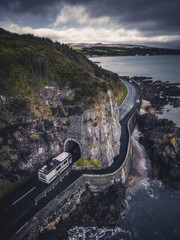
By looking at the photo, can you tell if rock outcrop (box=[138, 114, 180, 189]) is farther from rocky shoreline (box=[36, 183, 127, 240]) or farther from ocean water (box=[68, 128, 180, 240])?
rocky shoreline (box=[36, 183, 127, 240])

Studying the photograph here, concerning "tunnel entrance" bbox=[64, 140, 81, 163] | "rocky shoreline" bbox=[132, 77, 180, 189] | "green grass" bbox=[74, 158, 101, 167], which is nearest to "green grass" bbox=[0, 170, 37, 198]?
"tunnel entrance" bbox=[64, 140, 81, 163]

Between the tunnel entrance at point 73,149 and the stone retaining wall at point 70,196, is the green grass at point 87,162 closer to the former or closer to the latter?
the tunnel entrance at point 73,149

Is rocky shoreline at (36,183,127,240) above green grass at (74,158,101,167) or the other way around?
the other way around

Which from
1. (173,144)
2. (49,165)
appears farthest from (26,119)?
(173,144)

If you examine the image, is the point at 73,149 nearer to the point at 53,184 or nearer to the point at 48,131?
the point at 48,131

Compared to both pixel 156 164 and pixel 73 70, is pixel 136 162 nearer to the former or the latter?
pixel 156 164

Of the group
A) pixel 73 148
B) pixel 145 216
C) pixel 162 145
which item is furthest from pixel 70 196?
pixel 162 145
